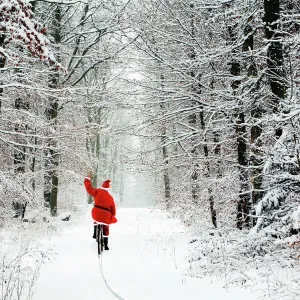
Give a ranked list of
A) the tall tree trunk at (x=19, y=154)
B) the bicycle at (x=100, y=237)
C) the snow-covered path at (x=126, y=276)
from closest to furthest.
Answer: the snow-covered path at (x=126, y=276) < the bicycle at (x=100, y=237) < the tall tree trunk at (x=19, y=154)

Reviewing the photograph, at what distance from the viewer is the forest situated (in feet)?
16.3

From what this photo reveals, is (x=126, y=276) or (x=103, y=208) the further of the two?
(x=103, y=208)

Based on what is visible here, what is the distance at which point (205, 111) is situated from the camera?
8.70 m

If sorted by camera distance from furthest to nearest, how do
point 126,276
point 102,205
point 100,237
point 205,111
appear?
point 205,111, point 102,205, point 100,237, point 126,276

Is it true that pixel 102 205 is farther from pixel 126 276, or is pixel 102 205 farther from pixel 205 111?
pixel 205 111

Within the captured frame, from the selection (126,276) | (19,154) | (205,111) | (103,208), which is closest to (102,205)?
(103,208)

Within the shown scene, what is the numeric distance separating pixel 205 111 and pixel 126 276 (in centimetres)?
492

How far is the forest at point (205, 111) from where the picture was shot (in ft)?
16.3

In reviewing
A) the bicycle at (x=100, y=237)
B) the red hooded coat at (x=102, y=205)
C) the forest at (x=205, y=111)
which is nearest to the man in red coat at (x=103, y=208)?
the red hooded coat at (x=102, y=205)

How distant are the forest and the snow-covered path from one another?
0.41 m

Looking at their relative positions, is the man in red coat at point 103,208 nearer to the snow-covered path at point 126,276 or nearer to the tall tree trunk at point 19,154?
the snow-covered path at point 126,276

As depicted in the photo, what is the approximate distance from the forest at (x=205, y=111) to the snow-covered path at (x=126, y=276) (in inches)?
16.0

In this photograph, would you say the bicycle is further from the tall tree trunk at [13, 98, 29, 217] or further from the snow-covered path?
the tall tree trunk at [13, 98, 29, 217]

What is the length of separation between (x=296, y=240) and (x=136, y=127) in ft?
16.0
